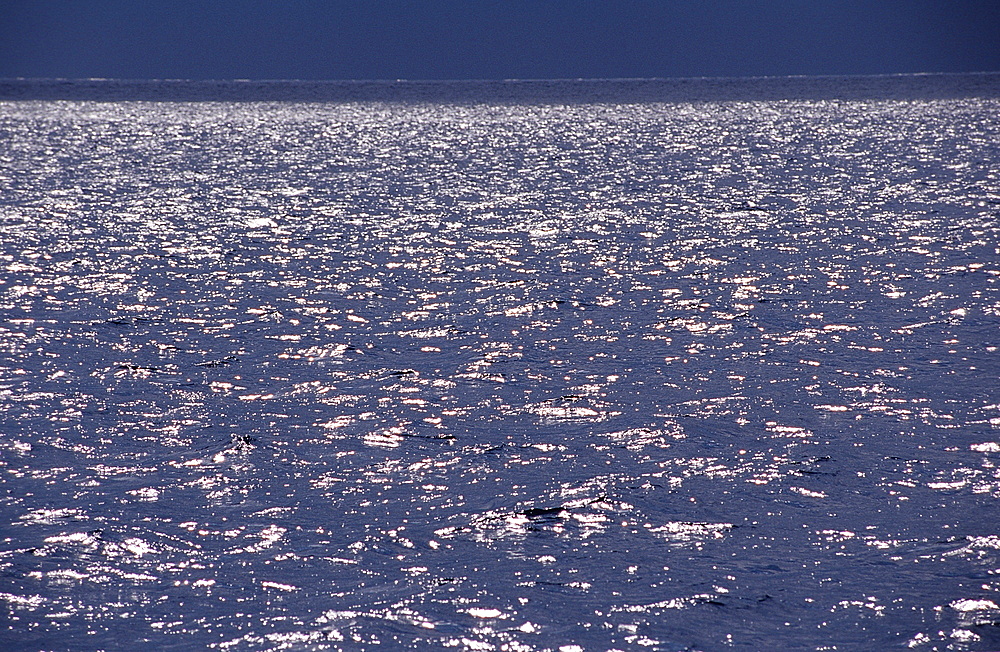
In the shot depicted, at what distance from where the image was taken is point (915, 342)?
2.22 m

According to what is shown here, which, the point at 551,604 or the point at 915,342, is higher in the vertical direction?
the point at 915,342

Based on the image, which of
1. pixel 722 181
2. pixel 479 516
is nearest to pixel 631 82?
pixel 722 181

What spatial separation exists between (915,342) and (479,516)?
3.90 feet

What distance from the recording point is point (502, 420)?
183cm

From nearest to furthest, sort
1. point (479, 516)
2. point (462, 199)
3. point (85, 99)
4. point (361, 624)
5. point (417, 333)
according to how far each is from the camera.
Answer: point (361, 624) → point (479, 516) → point (417, 333) → point (462, 199) → point (85, 99)

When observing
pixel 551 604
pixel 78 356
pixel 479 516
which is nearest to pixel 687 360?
pixel 479 516

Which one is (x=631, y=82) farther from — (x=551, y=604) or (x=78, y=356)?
(x=551, y=604)

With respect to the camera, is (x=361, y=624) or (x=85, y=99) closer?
(x=361, y=624)

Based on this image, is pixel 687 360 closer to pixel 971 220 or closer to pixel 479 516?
pixel 479 516

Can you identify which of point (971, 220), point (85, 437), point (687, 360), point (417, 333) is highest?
point (971, 220)

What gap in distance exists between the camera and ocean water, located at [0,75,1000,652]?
1.22m

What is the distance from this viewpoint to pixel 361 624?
1.18 metres

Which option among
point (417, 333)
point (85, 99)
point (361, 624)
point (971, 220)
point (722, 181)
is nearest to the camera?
point (361, 624)

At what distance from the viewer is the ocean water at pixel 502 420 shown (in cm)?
122
